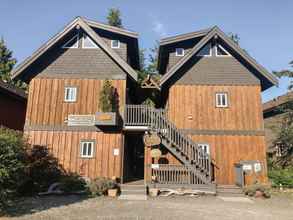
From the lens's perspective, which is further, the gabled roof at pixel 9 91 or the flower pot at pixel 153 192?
the gabled roof at pixel 9 91

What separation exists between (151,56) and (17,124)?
66.3 ft

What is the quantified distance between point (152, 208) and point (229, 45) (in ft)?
35.6

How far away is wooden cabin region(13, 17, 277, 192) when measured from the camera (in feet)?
45.6

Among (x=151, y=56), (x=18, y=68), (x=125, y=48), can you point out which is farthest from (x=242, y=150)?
(x=151, y=56)

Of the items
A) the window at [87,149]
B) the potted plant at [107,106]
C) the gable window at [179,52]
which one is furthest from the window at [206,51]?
the window at [87,149]

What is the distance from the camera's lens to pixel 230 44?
15.2 metres

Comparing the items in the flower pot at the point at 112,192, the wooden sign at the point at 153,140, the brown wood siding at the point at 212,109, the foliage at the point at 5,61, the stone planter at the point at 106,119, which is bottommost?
the flower pot at the point at 112,192

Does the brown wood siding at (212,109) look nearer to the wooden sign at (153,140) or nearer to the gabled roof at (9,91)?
the wooden sign at (153,140)

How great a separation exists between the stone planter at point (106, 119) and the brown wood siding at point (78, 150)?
1.06 meters

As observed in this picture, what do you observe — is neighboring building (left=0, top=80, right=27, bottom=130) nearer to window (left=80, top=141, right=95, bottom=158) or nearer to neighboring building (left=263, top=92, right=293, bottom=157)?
window (left=80, top=141, right=95, bottom=158)

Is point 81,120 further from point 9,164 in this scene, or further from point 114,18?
point 114,18

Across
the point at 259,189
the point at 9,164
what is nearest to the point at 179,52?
the point at 259,189

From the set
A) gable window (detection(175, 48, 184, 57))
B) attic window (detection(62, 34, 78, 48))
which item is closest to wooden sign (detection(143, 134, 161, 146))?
gable window (detection(175, 48, 184, 57))

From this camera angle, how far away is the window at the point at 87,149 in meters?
14.1
